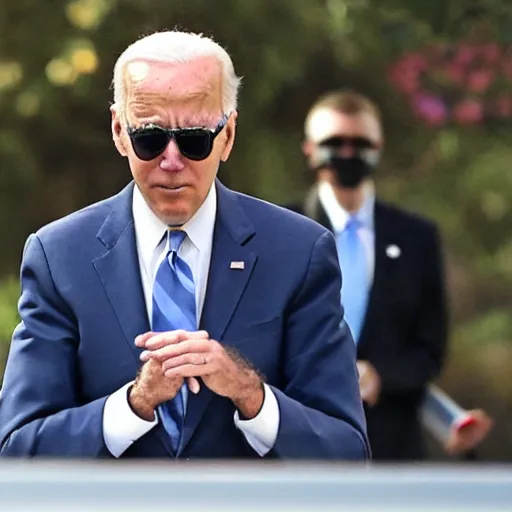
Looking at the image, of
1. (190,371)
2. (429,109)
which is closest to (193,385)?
(190,371)

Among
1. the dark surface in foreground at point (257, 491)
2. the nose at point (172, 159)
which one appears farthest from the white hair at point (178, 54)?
the dark surface in foreground at point (257, 491)

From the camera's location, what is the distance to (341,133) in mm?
3480

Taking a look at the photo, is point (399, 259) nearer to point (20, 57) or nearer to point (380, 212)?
point (380, 212)

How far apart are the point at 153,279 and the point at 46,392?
0.39 metres

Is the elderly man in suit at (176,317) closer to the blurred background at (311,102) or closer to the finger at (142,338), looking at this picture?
the finger at (142,338)

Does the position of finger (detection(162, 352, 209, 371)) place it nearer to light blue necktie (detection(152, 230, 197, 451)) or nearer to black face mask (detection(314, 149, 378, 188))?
light blue necktie (detection(152, 230, 197, 451))

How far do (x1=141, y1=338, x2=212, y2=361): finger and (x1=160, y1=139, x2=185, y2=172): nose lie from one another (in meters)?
0.44

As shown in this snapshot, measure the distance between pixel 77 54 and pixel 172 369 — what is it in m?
0.93

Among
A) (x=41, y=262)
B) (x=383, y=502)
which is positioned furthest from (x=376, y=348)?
(x=383, y=502)

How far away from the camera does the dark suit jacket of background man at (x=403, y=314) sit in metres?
3.46

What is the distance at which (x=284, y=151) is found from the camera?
3.44 m

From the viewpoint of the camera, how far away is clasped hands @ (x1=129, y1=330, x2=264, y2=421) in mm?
3006

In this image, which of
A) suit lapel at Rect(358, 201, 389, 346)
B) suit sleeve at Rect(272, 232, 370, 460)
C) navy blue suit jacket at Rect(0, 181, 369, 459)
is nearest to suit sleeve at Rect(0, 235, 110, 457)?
navy blue suit jacket at Rect(0, 181, 369, 459)

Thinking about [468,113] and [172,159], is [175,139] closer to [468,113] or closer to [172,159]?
[172,159]
